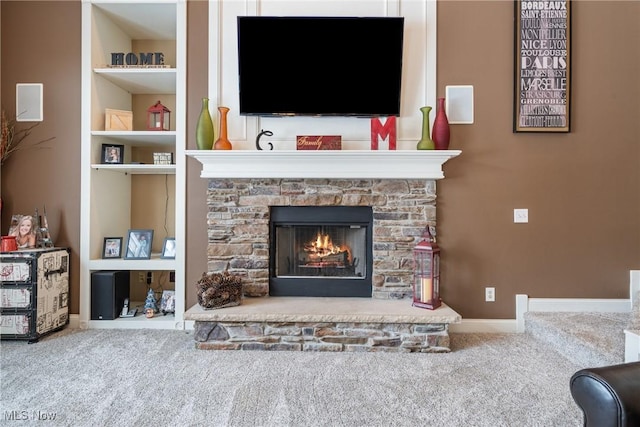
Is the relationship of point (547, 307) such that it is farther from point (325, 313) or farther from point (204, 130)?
point (204, 130)

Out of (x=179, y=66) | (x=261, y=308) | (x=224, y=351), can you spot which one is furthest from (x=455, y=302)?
(x=179, y=66)

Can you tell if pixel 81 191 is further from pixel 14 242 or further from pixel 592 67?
pixel 592 67

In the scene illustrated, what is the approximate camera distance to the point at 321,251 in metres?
2.97

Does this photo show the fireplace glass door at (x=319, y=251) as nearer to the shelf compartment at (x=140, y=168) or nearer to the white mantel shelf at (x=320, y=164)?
the white mantel shelf at (x=320, y=164)

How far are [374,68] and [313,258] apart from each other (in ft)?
5.28

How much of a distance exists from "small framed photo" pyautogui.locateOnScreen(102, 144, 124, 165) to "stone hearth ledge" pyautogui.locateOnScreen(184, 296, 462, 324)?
4.79 ft

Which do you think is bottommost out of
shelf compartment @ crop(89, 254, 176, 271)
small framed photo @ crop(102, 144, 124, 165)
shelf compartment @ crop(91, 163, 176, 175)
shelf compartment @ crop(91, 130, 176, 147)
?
shelf compartment @ crop(89, 254, 176, 271)

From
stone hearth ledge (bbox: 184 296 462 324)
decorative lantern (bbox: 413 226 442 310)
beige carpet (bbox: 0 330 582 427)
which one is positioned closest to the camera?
beige carpet (bbox: 0 330 582 427)

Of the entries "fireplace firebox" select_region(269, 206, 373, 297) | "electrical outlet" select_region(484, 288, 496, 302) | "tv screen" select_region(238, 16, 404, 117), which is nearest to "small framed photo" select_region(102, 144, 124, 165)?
"tv screen" select_region(238, 16, 404, 117)

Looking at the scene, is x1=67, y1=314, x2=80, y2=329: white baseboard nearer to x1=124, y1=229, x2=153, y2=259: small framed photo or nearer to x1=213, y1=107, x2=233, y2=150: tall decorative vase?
x1=124, y1=229, x2=153, y2=259: small framed photo

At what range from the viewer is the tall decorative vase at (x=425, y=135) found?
8.69ft

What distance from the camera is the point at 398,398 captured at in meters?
1.81

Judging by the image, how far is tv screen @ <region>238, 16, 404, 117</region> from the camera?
262 cm

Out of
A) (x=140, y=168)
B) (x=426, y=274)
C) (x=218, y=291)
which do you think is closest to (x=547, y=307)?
(x=426, y=274)
